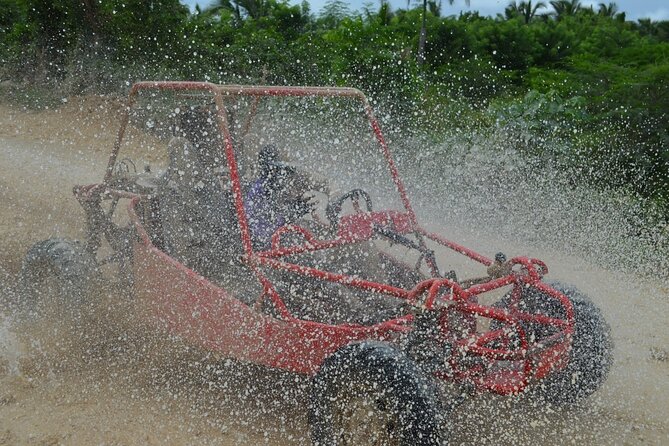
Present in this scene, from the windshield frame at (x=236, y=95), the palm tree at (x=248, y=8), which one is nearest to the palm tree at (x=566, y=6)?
the palm tree at (x=248, y=8)

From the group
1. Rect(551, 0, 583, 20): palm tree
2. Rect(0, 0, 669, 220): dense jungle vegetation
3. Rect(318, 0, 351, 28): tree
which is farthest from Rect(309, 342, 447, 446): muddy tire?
Rect(551, 0, 583, 20): palm tree

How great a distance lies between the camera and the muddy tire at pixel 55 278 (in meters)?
4.38

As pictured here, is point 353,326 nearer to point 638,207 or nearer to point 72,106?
point 638,207

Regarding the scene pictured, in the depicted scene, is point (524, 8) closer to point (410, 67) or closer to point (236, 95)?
point (410, 67)

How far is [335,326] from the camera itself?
309 centimetres

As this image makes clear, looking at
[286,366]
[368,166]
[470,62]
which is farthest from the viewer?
[470,62]

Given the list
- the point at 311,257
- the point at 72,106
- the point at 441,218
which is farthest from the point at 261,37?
the point at 311,257

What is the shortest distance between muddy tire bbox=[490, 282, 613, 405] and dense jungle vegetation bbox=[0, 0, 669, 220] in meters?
3.66

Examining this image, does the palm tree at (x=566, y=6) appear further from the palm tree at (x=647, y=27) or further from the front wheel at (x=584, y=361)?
the front wheel at (x=584, y=361)

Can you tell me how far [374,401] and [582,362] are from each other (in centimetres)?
131

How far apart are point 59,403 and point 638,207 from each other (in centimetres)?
565

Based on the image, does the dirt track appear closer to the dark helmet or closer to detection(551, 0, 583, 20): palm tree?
the dark helmet

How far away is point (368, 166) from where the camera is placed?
330 inches

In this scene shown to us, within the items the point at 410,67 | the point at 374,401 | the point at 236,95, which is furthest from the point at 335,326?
the point at 410,67
